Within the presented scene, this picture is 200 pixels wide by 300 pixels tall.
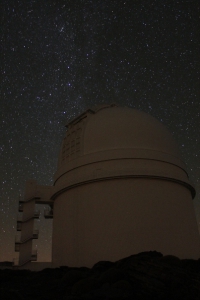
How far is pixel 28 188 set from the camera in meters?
19.9

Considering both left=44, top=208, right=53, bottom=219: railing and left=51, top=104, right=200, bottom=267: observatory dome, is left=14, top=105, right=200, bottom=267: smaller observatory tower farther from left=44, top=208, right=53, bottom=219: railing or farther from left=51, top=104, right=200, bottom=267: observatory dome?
left=44, top=208, right=53, bottom=219: railing

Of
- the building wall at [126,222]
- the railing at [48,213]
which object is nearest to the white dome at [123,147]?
the building wall at [126,222]

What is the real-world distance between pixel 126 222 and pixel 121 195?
1.46m

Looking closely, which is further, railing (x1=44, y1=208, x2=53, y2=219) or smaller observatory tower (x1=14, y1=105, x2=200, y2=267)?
railing (x1=44, y1=208, x2=53, y2=219)

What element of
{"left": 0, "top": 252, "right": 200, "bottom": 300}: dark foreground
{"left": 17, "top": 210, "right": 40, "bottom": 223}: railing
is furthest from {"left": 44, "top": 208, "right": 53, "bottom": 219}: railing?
{"left": 0, "top": 252, "right": 200, "bottom": 300}: dark foreground

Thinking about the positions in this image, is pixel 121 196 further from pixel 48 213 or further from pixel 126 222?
pixel 48 213

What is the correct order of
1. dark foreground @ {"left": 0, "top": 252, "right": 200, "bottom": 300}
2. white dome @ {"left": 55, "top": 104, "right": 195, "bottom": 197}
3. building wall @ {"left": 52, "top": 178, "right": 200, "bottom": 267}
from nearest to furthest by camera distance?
1. dark foreground @ {"left": 0, "top": 252, "right": 200, "bottom": 300}
2. building wall @ {"left": 52, "top": 178, "right": 200, "bottom": 267}
3. white dome @ {"left": 55, "top": 104, "right": 195, "bottom": 197}

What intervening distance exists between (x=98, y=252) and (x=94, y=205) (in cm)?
246

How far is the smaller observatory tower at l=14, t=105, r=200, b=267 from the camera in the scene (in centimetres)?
1390

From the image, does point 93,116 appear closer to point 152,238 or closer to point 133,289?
point 152,238

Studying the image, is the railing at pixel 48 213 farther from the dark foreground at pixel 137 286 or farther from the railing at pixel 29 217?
the dark foreground at pixel 137 286

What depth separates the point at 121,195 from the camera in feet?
47.6

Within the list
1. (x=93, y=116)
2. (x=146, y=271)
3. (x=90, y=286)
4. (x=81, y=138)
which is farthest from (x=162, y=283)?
(x=93, y=116)

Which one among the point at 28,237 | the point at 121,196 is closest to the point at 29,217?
the point at 28,237
